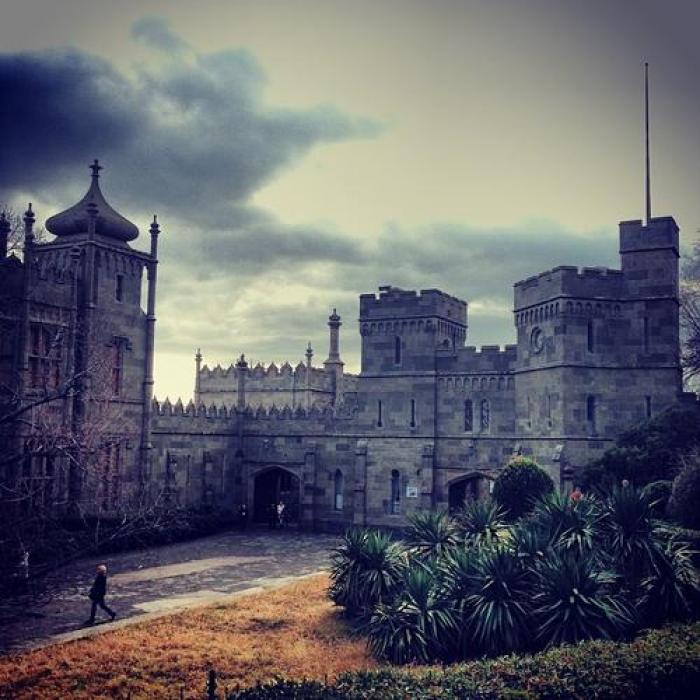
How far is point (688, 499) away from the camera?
19.2 m

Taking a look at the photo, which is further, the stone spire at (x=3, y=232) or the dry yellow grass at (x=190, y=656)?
the stone spire at (x=3, y=232)

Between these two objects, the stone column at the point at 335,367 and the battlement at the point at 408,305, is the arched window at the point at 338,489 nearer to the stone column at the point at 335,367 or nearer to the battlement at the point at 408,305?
the battlement at the point at 408,305

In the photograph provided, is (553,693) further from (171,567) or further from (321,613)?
(171,567)

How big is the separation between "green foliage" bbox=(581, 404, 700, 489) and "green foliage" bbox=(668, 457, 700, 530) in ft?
16.9

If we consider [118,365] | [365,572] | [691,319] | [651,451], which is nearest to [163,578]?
[365,572]

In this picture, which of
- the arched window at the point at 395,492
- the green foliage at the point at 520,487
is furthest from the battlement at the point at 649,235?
the arched window at the point at 395,492

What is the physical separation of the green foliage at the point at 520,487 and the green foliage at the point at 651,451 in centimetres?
240

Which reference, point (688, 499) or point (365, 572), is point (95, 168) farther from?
point (688, 499)

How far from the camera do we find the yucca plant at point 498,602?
1483 cm

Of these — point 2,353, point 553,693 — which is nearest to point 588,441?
point 553,693

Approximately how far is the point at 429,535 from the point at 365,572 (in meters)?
2.26

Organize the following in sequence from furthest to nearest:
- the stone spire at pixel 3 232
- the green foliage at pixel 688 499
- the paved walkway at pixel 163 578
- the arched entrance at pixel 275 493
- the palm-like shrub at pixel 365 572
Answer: the arched entrance at pixel 275 493 → the stone spire at pixel 3 232 → the green foliage at pixel 688 499 → the palm-like shrub at pixel 365 572 → the paved walkway at pixel 163 578

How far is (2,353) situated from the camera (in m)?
27.2

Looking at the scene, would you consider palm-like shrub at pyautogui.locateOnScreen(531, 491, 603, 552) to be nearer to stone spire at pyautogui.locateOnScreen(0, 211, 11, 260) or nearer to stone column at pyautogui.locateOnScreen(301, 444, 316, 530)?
stone spire at pyautogui.locateOnScreen(0, 211, 11, 260)
